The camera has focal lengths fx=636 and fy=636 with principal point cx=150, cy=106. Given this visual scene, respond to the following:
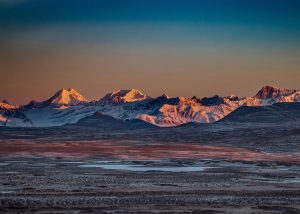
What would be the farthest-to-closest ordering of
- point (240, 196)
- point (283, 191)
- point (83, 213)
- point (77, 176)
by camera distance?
point (77, 176)
point (283, 191)
point (240, 196)
point (83, 213)

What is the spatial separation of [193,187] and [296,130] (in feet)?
440

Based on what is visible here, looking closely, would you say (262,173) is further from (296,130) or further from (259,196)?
(296,130)

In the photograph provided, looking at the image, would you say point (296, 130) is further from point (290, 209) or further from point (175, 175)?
point (290, 209)

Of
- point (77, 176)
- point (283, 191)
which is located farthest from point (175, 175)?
point (283, 191)

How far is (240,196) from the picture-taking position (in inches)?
1597

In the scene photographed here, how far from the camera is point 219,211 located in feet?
111

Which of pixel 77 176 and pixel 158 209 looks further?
pixel 77 176

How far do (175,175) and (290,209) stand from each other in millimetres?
24143

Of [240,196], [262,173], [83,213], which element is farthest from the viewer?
[262,173]

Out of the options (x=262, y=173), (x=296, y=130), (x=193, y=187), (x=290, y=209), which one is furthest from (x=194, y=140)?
(x=290, y=209)

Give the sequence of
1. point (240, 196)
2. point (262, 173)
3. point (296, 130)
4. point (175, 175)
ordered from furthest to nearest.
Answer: point (296, 130)
point (262, 173)
point (175, 175)
point (240, 196)

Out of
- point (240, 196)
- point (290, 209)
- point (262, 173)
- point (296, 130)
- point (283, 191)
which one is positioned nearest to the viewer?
point (290, 209)

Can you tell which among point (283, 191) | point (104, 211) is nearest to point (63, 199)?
point (104, 211)

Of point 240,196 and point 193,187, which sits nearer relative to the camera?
point 240,196
